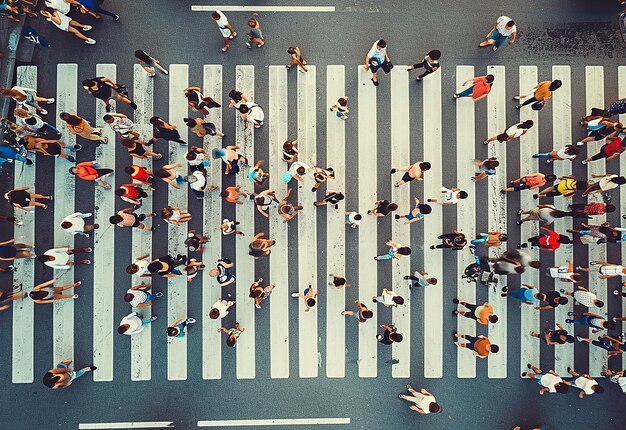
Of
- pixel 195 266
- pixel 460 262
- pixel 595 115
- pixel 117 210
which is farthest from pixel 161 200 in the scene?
pixel 595 115

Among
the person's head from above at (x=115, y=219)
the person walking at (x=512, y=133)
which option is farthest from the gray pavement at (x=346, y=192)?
the person's head from above at (x=115, y=219)

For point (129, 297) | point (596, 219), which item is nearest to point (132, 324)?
point (129, 297)

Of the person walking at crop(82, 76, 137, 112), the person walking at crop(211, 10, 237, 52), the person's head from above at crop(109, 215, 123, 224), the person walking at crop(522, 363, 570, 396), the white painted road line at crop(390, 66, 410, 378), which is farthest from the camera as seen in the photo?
the white painted road line at crop(390, 66, 410, 378)

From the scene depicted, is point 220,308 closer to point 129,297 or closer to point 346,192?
point 129,297

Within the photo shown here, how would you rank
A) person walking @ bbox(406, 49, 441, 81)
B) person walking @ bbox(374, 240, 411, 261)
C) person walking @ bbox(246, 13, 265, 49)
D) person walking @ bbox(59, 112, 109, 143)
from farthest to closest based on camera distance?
1. person walking @ bbox(374, 240, 411, 261)
2. person walking @ bbox(246, 13, 265, 49)
3. person walking @ bbox(406, 49, 441, 81)
4. person walking @ bbox(59, 112, 109, 143)

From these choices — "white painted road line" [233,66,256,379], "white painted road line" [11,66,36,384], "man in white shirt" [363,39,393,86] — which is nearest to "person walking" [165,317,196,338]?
"white painted road line" [233,66,256,379]

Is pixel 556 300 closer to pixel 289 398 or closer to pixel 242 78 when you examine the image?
pixel 289 398

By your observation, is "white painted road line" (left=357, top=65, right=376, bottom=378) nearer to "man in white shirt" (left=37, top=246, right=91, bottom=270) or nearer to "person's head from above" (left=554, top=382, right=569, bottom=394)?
"person's head from above" (left=554, top=382, right=569, bottom=394)
